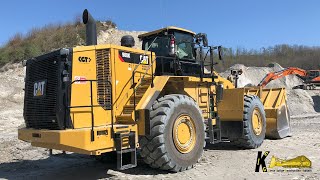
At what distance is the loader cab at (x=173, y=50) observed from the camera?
313 inches

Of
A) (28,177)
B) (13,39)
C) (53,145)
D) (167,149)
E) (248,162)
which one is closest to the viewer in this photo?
(53,145)

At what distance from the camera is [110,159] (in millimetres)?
8484

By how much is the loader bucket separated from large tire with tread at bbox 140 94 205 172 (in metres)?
4.42

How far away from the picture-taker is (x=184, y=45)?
871 centimetres

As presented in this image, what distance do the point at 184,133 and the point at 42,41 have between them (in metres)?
28.3

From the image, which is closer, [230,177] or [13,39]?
[230,177]

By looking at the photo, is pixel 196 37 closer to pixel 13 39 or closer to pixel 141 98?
pixel 141 98

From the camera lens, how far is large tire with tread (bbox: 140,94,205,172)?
664cm

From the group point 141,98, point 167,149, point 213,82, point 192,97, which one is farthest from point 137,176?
point 213,82

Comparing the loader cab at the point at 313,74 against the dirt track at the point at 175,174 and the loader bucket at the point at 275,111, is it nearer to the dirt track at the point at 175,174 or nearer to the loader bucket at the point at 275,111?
the loader bucket at the point at 275,111

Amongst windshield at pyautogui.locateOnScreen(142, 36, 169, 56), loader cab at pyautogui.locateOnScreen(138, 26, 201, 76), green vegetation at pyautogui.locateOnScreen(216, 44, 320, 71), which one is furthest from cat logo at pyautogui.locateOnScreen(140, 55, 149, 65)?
green vegetation at pyautogui.locateOnScreen(216, 44, 320, 71)

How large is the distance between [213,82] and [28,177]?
14.8ft

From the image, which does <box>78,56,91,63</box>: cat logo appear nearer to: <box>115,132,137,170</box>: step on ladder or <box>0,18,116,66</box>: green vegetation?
<box>115,132,137,170</box>: step on ladder

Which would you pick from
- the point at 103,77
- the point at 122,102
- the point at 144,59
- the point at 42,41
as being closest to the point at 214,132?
the point at 144,59
